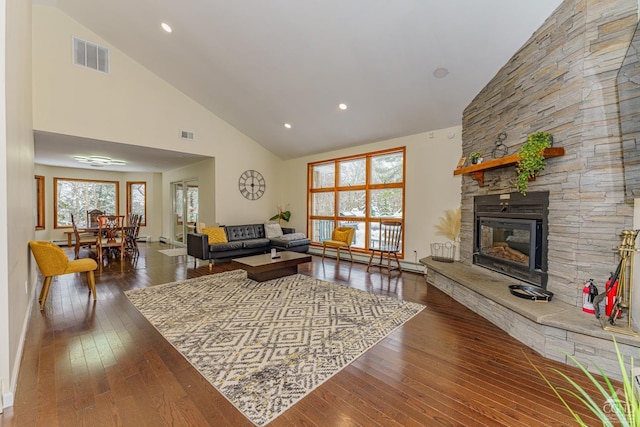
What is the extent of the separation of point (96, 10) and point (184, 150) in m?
2.54

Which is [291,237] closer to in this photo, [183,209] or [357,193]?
[357,193]

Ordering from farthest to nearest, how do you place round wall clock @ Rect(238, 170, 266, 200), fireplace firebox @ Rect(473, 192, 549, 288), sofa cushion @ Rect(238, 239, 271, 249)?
round wall clock @ Rect(238, 170, 266, 200)
sofa cushion @ Rect(238, 239, 271, 249)
fireplace firebox @ Rect(473, 192, 549, 288)

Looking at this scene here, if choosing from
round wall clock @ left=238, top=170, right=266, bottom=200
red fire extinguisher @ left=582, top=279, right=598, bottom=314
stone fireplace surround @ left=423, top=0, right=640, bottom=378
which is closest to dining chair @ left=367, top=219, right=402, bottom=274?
stone fireplace surround @ left=423, top=0, right=640, bottom=378

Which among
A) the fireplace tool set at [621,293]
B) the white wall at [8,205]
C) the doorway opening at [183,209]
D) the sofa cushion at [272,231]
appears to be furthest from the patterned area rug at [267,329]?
the doorway opening at [183,209]

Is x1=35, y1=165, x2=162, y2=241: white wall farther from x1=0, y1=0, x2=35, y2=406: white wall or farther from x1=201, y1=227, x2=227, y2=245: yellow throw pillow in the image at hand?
x1=0, y1=0, x2=35, y2=406: white wall

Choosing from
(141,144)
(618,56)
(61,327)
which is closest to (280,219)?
(141,144)

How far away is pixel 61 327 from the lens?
298cm

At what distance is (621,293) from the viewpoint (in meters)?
2.39

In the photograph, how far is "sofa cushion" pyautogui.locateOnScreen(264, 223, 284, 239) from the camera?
7.02 meters

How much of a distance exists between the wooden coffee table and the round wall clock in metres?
2.90

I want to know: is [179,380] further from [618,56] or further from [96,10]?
[96,10]

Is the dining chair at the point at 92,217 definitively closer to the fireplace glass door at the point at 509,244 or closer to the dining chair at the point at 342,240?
the dining chair at the point at 342,240

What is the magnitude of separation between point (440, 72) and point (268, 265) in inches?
145

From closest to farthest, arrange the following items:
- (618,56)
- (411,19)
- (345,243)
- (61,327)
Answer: (618,56), (61,327), (411,19), (345,243)
